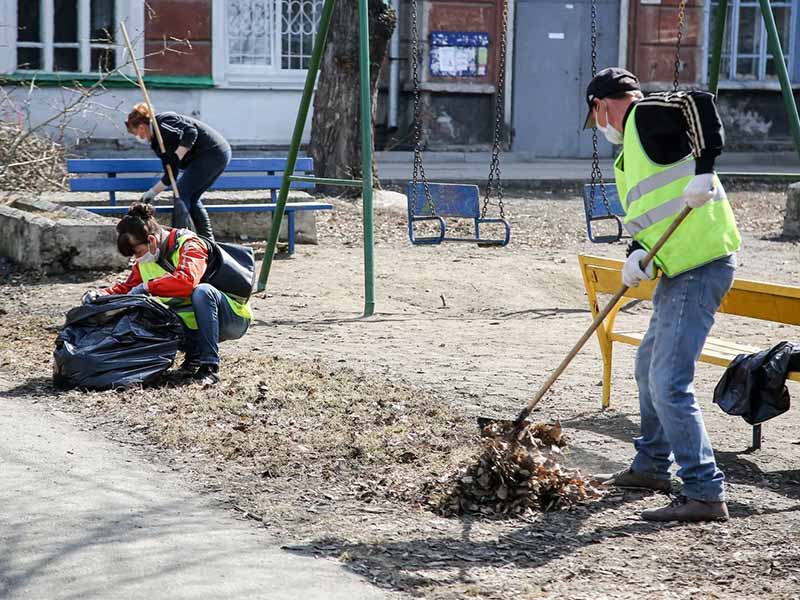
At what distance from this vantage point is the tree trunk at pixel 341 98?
43.9 feet

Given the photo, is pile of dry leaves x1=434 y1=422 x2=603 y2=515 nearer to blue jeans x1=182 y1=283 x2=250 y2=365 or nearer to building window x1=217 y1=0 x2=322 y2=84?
blue jeans x1=182 y1=283 x2=250 y2=365

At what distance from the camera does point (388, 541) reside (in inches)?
172

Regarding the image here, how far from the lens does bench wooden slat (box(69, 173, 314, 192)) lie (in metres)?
10.6

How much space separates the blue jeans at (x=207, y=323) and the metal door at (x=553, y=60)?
13937 mm

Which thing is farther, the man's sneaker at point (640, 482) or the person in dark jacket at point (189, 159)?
the person in dark jacket at point (189, 159)

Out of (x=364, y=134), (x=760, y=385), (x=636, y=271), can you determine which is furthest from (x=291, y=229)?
(x=636, y=271)

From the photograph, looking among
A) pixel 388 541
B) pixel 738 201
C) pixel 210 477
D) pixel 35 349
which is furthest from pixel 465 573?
pixel 738 201

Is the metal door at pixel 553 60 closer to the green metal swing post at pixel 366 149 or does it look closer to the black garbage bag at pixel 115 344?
the green metal swing post at pixel 366 149

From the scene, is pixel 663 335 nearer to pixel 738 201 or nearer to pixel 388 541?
pixel 388 541

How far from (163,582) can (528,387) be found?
3.11m

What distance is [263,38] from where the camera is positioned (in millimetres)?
18031

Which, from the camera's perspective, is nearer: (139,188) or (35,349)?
(35,349)

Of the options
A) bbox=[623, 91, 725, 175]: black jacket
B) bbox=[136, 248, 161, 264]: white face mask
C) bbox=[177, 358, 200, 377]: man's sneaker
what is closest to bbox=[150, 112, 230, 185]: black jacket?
bbox=[136, 248, 161, 264]: white face mask

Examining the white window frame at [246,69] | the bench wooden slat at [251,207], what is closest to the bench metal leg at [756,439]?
the bench wooden slat at [251,207]
